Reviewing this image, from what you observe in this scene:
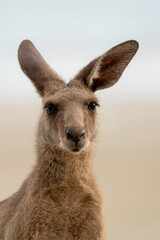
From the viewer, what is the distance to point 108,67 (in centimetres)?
684

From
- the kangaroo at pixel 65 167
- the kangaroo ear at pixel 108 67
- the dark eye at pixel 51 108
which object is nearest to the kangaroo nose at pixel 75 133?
the kangaroo at pixel 65 167

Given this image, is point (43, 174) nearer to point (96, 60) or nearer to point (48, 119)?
point (48, 119)

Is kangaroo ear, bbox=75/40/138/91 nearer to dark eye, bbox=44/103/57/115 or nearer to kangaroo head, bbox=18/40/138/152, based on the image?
kangaroo head, bbox=18/40/138/152

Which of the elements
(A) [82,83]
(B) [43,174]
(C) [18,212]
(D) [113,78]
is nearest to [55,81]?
(A) [82,83]

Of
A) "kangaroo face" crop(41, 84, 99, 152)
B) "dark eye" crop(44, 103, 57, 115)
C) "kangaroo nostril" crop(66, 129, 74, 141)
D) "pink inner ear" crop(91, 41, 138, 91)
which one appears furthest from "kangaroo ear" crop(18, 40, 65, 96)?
"kangaroo nostril" crop(66, 129, 74, 141)

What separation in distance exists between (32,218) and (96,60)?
2339mm

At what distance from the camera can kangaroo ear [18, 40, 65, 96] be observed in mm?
6832

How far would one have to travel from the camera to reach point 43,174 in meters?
→ 6.25

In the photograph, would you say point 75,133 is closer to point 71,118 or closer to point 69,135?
point 69,135

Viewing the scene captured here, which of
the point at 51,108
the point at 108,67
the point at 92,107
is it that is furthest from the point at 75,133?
the point at 108,67

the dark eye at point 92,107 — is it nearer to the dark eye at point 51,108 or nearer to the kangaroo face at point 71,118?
the kangaroo face at point 71,118

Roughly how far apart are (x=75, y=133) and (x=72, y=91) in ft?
3.56

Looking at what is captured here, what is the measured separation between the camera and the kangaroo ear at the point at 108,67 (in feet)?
21.6

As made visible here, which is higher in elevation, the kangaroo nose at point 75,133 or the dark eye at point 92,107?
the dark eye at point 92,107
